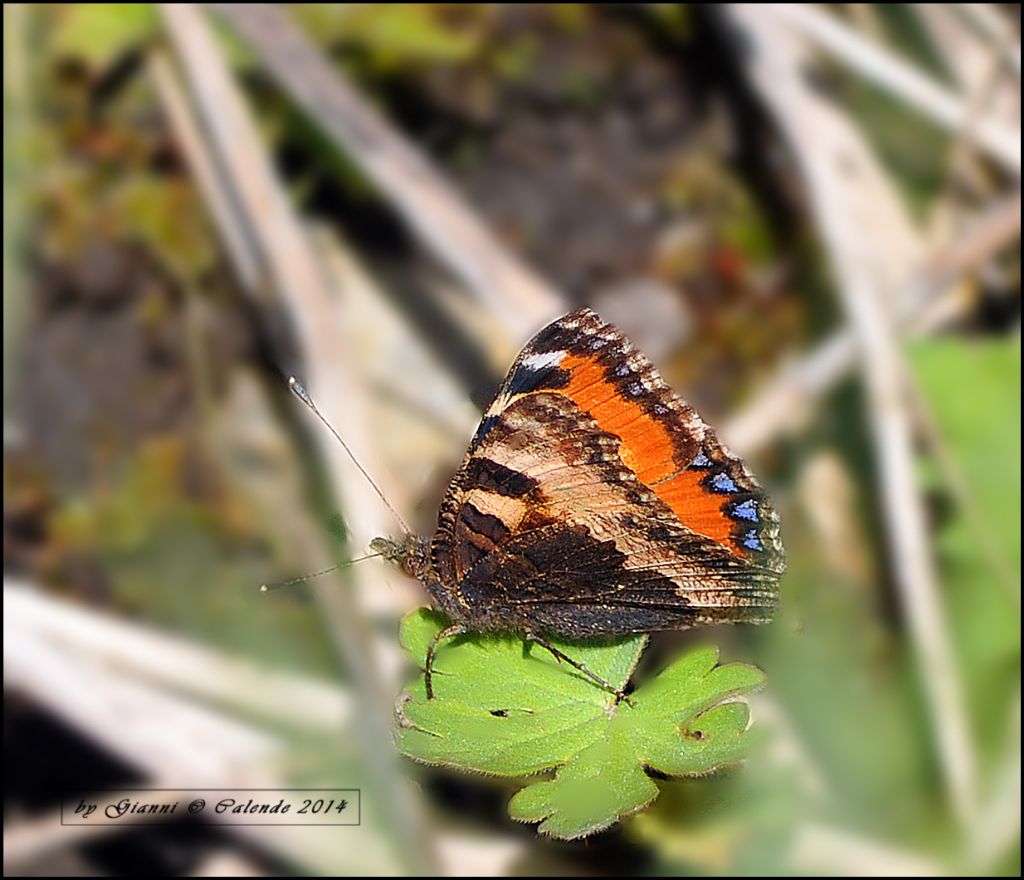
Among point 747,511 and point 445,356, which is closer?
point 747,511

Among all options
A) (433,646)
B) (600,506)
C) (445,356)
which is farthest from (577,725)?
(445,356)

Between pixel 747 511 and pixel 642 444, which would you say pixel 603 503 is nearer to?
pixel 642 444

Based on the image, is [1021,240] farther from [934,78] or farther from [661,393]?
[661,393]

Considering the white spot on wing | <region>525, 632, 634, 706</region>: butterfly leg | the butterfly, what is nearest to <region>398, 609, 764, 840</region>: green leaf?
<region>525, 632, 634, 706</region>: butterfly leg

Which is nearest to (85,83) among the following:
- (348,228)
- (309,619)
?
(348,228)

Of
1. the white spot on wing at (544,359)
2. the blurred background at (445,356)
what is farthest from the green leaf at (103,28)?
the white spot on wing at (544,359)

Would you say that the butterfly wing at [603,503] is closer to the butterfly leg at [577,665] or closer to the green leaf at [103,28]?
the butterfly leg at [577,665]
